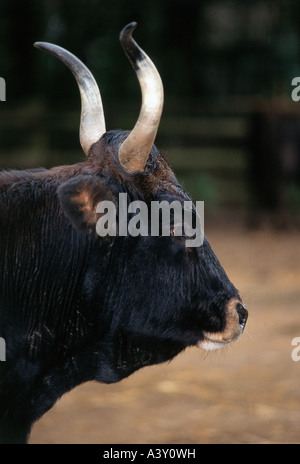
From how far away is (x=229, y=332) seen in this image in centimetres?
346

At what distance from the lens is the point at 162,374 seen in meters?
6.38

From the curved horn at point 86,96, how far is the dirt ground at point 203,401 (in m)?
2.11

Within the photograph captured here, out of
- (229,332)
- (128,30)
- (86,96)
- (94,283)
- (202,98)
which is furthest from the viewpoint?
(202,98)

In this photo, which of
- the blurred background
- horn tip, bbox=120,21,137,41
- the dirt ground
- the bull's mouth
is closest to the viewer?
horn tip, bbox=120,21,137,41

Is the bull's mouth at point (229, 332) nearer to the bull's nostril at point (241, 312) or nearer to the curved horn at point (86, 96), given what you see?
the bull's nostril at point (241, 312)

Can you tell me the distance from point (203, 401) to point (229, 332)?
242 centimetres

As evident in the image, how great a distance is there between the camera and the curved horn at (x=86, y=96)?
3529mm

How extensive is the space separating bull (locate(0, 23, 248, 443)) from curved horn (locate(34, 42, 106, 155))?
0.21 metres

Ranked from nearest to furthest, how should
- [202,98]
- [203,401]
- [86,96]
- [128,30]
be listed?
[128,30], [86,96], [203,401], [202,98]

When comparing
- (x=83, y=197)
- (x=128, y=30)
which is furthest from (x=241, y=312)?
(x=128, y=30)

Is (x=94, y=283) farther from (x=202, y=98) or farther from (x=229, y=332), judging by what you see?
(x=202, y=98)

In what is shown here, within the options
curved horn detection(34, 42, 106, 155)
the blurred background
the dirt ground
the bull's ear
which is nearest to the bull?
the bull's ear

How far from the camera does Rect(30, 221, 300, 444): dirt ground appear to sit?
507 centimetres

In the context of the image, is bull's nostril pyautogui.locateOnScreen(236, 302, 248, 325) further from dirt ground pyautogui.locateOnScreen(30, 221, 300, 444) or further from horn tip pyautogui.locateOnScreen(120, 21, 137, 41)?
dirt ground pyautogui.locateOnScreen(30, 221, 300, 444)
